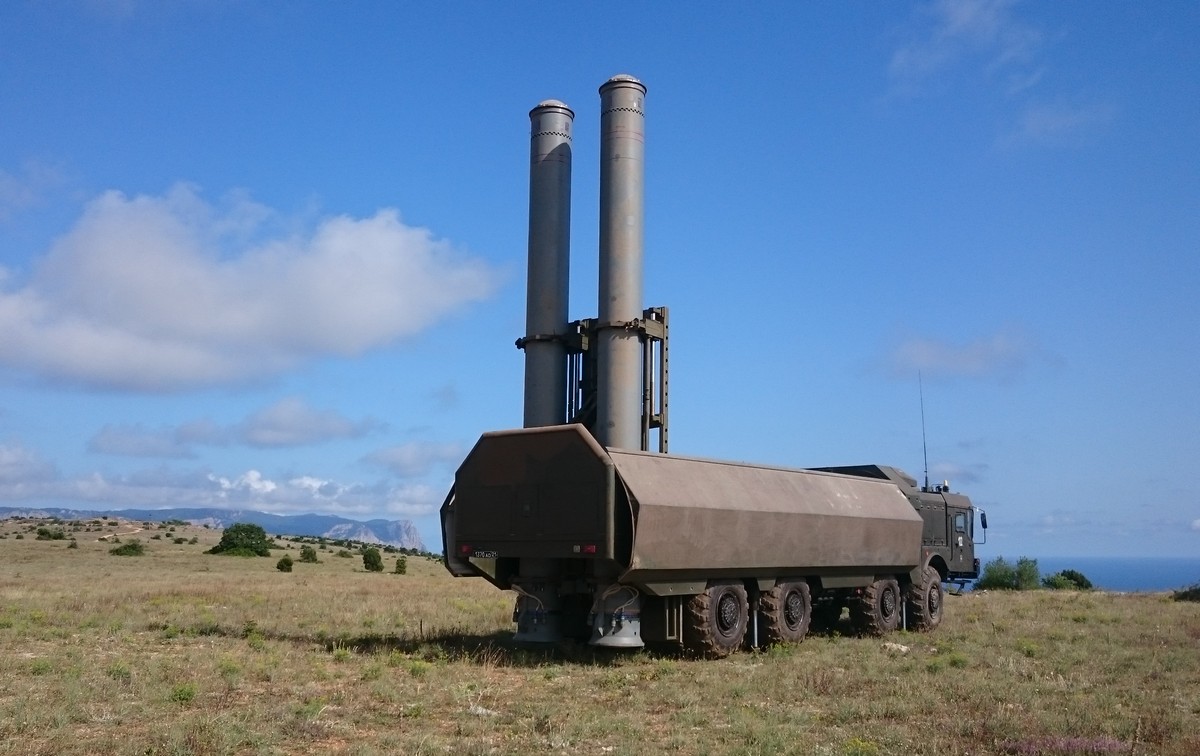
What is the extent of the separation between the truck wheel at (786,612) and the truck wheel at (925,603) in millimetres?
5052

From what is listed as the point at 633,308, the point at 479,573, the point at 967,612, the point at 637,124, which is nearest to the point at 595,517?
the point at 479,573

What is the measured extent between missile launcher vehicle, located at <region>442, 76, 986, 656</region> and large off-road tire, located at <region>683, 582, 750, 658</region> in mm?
30

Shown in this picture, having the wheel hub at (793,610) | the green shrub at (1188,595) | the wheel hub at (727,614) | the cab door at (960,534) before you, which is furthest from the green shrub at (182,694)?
the green shrub at (1188,595)

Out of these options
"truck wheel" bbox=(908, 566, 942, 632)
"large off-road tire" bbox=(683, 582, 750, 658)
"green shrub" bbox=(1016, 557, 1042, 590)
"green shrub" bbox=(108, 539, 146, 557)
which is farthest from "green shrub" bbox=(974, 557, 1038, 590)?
"green shrub" bbox=(108, 539, 146, 557)

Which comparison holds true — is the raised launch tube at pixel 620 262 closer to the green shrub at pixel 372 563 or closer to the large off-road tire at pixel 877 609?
the large off-road tire at pixel 877 609

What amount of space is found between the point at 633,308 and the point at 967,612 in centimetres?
1414

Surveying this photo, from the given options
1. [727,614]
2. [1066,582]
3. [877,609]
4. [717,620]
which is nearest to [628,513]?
[717,620]

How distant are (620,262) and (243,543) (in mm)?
43338

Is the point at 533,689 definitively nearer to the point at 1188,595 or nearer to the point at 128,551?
the point at 1188,595

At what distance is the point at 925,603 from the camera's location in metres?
23.9

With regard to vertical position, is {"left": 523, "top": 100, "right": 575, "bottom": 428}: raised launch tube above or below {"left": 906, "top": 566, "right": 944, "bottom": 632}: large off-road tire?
above

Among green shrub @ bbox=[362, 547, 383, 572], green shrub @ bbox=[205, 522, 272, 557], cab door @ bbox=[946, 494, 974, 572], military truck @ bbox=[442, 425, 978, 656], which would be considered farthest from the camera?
green shrub @ bbox=[205, 522, 272, 557]

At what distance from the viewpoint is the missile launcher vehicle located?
15.9 m

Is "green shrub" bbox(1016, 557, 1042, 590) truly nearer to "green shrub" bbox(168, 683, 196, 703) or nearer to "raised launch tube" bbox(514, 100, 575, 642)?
"raised launch tube" bbox(514, 100, 575, 642)
